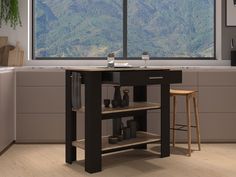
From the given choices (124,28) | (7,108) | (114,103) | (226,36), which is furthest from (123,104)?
(226,36)

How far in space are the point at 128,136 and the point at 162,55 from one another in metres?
1.86

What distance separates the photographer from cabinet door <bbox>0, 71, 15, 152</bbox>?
176 inches

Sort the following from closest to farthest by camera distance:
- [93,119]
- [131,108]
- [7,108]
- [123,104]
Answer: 1. [93,119]
2. [131,108]
3. [123,104]
4. [7,108]

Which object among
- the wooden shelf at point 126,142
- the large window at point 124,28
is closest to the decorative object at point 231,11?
the large window at point 124,28

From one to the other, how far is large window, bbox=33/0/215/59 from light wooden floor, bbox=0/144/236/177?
1.53 metres

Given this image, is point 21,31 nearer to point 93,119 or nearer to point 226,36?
point 93,119

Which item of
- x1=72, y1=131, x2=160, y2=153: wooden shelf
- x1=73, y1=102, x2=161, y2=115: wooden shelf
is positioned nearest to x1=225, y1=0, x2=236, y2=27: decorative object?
x1=73, y1=102, x2=161, y2=115: wooden shelf

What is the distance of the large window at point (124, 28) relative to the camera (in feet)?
18.9

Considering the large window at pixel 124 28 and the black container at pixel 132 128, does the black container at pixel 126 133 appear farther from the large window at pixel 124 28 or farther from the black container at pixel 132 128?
the large window at pixel 124 28

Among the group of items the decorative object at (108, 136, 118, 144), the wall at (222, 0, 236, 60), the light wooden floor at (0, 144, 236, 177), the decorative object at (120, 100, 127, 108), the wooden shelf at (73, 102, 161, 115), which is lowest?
the light wooden floor at (0, 144, 236, 177)

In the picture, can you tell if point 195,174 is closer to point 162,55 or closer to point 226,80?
point 226,80

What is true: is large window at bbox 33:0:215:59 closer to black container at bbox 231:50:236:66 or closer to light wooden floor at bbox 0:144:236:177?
black container at bbox 231:50:236:66

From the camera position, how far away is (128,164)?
4.14m

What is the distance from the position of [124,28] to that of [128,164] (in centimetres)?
227
